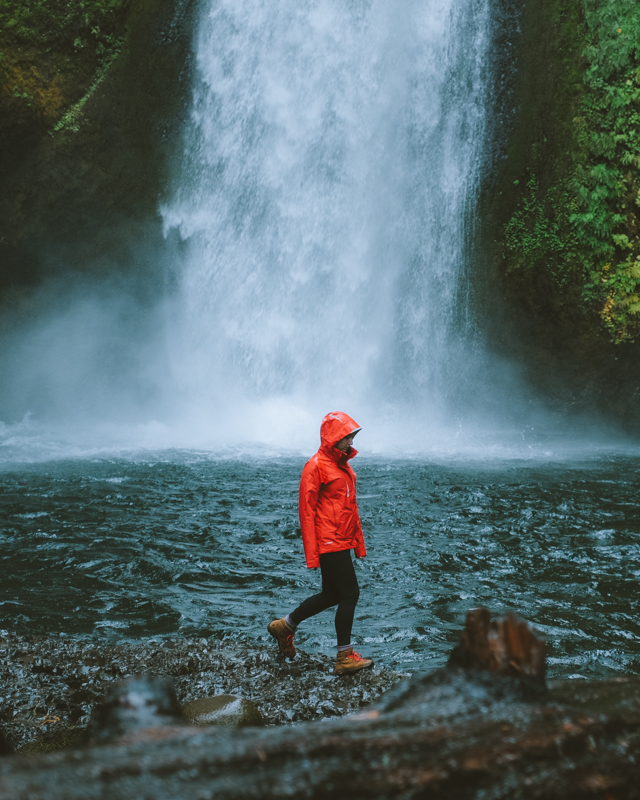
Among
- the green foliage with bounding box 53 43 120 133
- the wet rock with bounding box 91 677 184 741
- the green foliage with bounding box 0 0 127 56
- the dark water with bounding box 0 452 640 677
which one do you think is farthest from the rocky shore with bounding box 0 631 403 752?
the green foliage with bounding box 0 0 127 56

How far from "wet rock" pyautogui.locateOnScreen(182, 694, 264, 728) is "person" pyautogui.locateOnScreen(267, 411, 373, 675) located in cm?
83

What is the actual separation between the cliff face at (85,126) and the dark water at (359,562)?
9.50 m

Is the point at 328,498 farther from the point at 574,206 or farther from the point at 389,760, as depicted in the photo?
the point at 574,206

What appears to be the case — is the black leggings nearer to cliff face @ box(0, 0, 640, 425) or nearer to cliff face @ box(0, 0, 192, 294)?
cliff face @ box(0, 0, 640, 425)

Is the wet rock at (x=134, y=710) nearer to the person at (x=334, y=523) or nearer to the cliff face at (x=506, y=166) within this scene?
the person at (x=334, y=523)

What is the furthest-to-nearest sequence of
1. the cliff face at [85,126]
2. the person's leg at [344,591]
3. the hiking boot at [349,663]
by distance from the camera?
the cliff face at [85,126] < the person's leg at [344,591] < the hiking boot at [349,663]

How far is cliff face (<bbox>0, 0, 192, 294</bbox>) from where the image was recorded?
17281 millimetres

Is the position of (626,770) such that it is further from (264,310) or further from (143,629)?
(264,310)

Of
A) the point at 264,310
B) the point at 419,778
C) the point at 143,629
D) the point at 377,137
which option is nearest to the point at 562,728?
the point at 419,778

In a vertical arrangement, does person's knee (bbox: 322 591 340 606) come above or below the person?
below

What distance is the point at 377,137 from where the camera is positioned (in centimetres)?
1864

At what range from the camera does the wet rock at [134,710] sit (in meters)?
→ 1.46

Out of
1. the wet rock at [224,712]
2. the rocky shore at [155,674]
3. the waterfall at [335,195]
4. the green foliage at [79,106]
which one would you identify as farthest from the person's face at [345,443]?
the green foliage at [79,106]

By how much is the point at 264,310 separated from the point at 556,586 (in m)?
13.7
